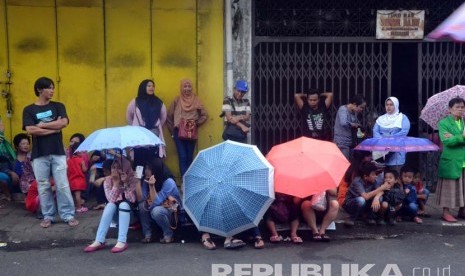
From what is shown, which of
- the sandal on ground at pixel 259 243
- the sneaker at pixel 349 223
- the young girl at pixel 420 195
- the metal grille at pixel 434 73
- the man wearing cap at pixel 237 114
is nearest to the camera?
the sandal on ground at pixel 259 243

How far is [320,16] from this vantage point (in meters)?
9.13

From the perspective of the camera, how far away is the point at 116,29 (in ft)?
29.1

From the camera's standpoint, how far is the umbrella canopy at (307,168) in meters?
6.22

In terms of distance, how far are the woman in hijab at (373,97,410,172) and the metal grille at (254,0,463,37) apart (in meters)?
1.55

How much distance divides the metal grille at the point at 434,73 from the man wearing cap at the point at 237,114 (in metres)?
2.87

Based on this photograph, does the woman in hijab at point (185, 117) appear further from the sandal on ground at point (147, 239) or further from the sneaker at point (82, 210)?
Result: the sandal on ground at point (147, 239)

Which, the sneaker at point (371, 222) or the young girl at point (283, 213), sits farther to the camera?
the sneaker at point (371, 222)

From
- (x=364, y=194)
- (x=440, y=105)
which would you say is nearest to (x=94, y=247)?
(x=364, y=194)

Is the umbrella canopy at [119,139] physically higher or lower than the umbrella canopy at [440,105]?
lower

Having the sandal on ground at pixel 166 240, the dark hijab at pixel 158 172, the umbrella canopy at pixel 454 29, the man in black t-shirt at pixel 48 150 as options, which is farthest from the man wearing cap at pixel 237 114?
the umbrella canopy at pixel 454 29

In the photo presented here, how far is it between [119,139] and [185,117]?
8.47ft

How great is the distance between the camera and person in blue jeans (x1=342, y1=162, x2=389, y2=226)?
285 inches

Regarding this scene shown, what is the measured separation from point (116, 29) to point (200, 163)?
10.7 ft

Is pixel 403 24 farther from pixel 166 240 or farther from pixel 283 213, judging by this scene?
pixel 166 240
